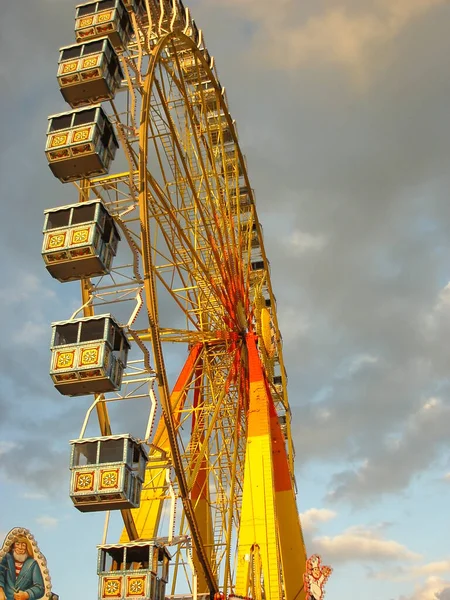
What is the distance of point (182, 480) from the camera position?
11578 millimetres

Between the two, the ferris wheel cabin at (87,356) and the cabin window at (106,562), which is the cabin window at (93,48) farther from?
the cabin window at (106,562)

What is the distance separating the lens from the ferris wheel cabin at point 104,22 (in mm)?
15273

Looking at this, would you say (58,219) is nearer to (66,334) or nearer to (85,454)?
(66,334)

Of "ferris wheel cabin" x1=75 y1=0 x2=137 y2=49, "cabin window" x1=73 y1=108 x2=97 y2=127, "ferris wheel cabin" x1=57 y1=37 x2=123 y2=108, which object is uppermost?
"ferris wheel cabin" x1=75 y1=0 x2=137 y2=49

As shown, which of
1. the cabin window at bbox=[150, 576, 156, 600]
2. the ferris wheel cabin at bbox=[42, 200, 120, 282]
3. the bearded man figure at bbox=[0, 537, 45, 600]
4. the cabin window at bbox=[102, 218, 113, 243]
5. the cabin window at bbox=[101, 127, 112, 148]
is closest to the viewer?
the bearded man figure at bbox=[0, 537, 45, 600]

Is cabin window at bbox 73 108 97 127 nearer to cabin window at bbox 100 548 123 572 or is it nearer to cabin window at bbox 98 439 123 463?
cabin window at bbox 98 439 123 463

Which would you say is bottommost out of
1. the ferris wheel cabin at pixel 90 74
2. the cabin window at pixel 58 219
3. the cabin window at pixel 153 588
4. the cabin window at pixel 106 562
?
the cabin window at pixel 153 588

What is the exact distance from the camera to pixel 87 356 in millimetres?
11492

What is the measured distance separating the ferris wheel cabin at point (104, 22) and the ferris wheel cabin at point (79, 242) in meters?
4.85

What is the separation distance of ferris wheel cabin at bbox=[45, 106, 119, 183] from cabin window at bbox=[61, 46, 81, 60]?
166 cm

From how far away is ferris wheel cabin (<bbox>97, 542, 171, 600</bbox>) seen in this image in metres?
10.7

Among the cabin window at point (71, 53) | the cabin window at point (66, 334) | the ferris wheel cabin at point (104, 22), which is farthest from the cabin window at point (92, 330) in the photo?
the ferris wheel cabin at point (104, 22)

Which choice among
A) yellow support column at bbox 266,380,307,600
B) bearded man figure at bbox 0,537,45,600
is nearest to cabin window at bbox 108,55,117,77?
yellow support column at bbox 266,380,307,600

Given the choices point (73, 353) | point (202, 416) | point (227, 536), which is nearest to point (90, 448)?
point (73, 353)
